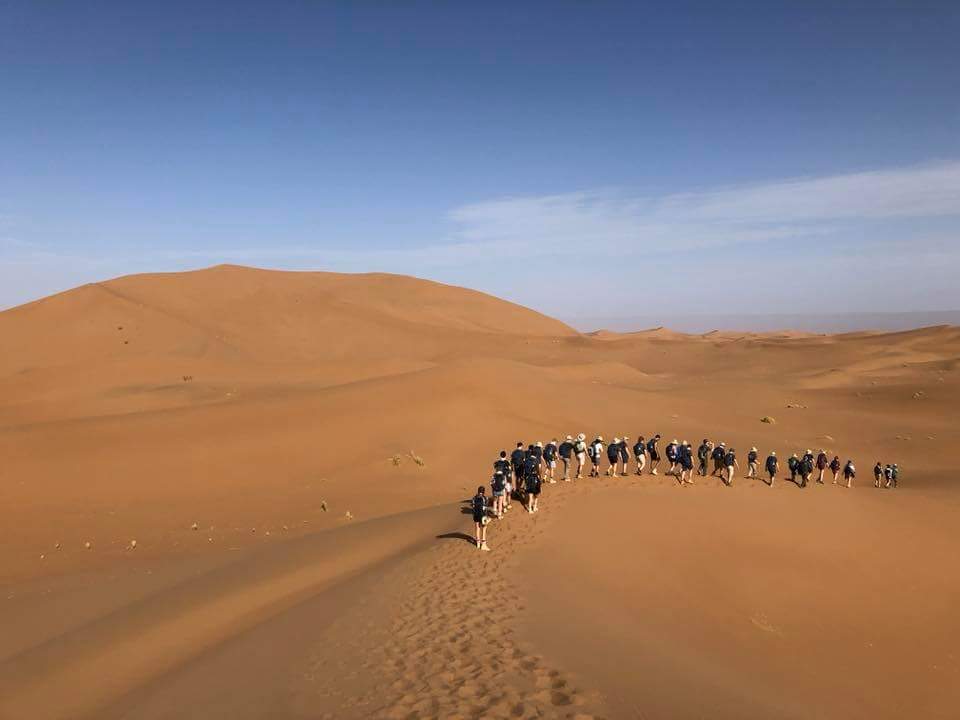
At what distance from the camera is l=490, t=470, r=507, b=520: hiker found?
13.8 meters

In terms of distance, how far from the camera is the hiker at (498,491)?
1377 centimetres

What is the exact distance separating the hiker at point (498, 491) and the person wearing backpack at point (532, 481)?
0.55m

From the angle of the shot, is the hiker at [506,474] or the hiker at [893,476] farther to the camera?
the hiker at [893,476]

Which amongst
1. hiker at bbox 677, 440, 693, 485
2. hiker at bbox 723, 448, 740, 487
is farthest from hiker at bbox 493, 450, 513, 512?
hiker at bbox 723, 448, 740, 487

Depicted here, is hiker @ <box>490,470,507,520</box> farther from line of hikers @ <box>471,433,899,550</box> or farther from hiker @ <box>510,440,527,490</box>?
hiker @ <box>510,440,527,490</box>

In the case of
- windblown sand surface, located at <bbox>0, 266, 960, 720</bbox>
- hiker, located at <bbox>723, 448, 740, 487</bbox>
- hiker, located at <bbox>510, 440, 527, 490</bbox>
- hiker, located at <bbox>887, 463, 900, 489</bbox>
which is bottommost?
hiker, located at <bbox>887, 463, 900, 489</bbox>

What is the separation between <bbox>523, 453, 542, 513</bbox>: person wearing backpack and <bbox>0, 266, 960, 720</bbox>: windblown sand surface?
0.32 meters

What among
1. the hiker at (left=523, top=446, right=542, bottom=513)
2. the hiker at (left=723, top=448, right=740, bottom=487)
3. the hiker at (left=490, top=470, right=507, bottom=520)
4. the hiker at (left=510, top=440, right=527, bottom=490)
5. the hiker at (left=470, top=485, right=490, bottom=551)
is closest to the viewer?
the hiker at (left=470, top=485, right=490, bottom=551)

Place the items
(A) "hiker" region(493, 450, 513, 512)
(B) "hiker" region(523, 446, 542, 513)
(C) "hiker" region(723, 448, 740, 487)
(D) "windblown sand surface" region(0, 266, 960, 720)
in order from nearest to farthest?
(D) "windblown sand surface" region(0, 266, 960, 720), (A) "hiker" region(493, 450, 513, 512), (B) "hiker" region(523, 446, 542, 513), (C) "hiker" region(723, 448, 740, 487)

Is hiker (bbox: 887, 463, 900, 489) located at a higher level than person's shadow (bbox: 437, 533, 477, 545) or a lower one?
lower

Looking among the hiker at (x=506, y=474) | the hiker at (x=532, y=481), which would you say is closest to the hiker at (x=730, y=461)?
the hiker at (x=532, y=481)

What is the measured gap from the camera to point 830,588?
12.6m

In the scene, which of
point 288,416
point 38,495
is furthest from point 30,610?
point 288,416

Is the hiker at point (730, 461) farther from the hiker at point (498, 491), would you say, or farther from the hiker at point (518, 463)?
the hiker at point (498, 491)
